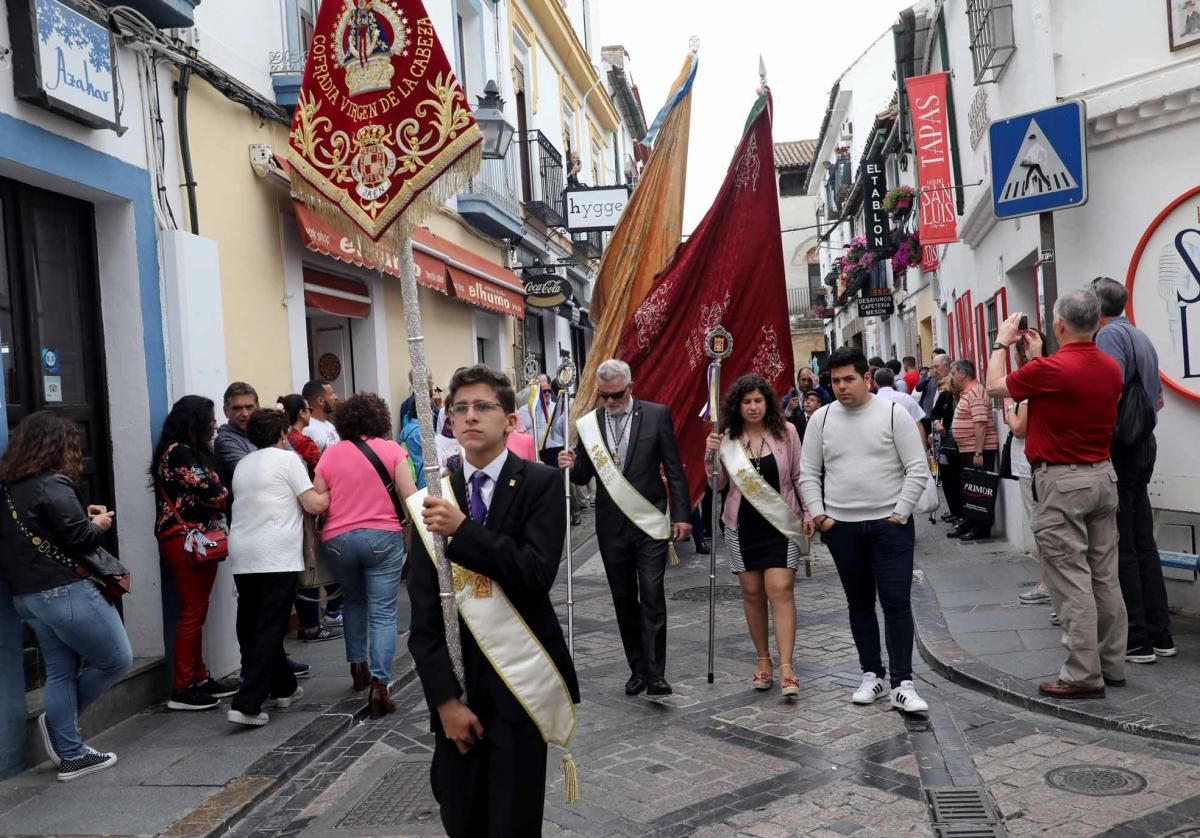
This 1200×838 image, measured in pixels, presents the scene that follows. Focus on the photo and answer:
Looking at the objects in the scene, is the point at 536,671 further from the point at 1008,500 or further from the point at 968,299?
the point at 968,299

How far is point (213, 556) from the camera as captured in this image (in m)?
6.34

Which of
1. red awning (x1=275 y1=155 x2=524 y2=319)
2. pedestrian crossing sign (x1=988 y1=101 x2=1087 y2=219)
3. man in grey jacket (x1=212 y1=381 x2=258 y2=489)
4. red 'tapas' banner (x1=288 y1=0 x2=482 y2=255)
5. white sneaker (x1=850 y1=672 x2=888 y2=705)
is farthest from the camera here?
red awning (x1=275 y1=155 x2=524 y2=319)

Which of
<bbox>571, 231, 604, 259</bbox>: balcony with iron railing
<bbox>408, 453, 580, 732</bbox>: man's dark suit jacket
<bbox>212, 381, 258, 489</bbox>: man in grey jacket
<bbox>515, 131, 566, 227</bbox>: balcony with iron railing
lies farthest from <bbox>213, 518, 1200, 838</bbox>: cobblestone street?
<bbox>571, 231, 604, 259</bbox>: balcony with iron railing

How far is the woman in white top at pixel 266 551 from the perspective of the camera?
5.97 metres

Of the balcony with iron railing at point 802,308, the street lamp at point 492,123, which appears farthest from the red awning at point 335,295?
the balcony with iron railing at point 802,308

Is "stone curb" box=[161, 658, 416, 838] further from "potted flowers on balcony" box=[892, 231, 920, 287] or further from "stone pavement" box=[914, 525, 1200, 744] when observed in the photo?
"potted flowers on balcony" box=[892, 231, 920, 287]

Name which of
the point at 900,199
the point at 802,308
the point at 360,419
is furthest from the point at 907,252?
the point at 802,308

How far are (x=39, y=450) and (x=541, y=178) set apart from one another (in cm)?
1499

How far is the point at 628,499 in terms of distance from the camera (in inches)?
249

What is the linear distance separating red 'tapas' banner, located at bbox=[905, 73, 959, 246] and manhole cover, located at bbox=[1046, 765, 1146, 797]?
9.66 metres

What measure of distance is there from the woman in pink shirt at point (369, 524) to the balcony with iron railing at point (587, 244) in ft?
52.6

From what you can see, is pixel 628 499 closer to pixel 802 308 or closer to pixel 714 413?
pixel 714 413

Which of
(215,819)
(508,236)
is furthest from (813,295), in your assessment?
(215,819)

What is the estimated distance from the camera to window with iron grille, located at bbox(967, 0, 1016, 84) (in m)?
9.09
